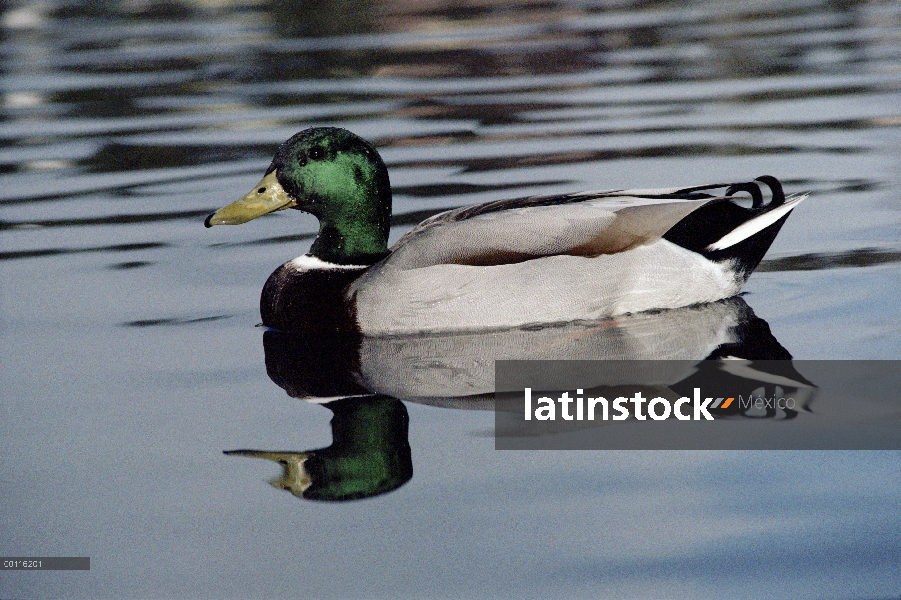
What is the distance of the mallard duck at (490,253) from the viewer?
6117 millimetres

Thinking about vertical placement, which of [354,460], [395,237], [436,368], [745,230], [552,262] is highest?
[395,237]

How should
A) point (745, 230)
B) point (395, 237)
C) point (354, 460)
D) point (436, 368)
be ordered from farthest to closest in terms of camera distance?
point (395, 237) < point (745, 230) < point (436, 368) < point (354, 460)

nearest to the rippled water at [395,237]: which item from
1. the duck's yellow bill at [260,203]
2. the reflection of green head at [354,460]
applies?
the reflection of green head at [354,460]

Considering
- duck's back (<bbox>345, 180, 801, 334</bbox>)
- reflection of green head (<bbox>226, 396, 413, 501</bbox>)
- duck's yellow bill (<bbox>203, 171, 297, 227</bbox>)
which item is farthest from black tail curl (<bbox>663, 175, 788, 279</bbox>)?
reflection of green head (<bbox>226, 396, 413, 501</bbox>)

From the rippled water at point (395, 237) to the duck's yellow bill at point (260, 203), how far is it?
1.62ft

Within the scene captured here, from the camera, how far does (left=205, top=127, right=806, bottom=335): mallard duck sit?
6.12m

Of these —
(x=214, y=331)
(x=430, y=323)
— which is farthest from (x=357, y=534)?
(x=214, y=331)

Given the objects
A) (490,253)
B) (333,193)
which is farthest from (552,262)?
(333,193)

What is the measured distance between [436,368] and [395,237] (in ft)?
7.70

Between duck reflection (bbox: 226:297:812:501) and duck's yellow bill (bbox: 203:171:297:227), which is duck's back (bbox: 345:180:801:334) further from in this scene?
duck's yellow bill (bbox: 203:171:297:227)

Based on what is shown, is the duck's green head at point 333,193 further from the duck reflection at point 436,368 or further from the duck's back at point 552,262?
the duck reflection at point 436,368

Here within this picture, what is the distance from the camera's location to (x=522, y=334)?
6.11 metres

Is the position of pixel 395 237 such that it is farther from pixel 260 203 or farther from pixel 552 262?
pixel 552 262

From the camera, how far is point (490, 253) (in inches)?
240
